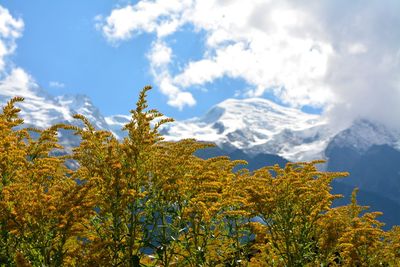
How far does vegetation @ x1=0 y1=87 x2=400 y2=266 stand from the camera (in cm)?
877

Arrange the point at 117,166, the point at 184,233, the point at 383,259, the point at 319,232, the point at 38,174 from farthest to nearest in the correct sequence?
the point at 383,259, the point at 319,232, the point at 184,233, the point at 38,174, the point at 117,166

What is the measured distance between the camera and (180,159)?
11461 mm

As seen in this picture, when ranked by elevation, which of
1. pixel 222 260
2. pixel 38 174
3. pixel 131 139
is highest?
pixel 131 139

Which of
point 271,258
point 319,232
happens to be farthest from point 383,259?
point 271,258

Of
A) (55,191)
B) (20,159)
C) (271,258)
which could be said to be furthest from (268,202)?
(20,159)

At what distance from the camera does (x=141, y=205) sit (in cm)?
994

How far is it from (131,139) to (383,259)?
33.6ft

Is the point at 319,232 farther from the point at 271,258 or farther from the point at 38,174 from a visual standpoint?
the point at 38,174

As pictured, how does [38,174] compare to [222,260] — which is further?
[222,260]

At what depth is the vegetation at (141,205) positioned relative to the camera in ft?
28.8

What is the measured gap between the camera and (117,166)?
9250 mm

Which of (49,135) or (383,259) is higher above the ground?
(49,135)

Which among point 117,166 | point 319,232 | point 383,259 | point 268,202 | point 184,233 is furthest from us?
point 383,259

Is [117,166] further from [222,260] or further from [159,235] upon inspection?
[222,260]
